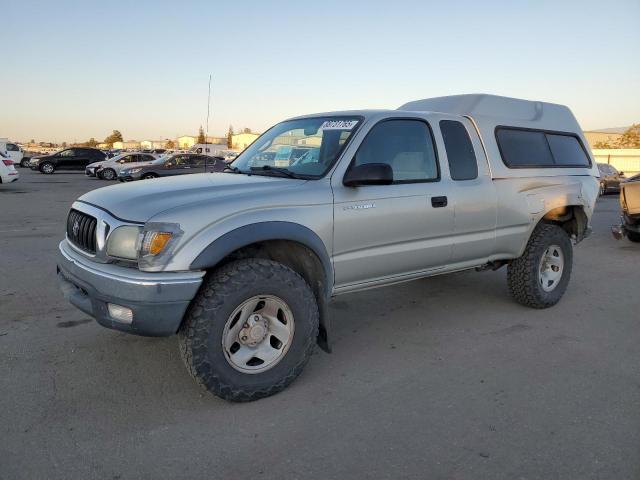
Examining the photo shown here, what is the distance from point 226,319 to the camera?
304 cm

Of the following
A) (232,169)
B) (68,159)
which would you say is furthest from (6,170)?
(232,169)

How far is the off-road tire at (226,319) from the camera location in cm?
299

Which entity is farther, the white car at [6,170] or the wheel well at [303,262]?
the white car at [6,170]

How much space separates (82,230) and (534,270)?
13.3 ft

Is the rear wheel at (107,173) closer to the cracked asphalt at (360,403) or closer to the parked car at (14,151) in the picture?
the parked car at (14,151)

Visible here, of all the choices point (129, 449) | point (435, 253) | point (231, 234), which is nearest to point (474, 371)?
point (435, 253)

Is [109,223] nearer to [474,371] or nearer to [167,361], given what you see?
[167,361]

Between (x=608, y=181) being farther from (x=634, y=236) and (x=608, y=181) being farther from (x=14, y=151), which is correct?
(x=14, y=151)

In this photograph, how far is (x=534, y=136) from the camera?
17.0 feet

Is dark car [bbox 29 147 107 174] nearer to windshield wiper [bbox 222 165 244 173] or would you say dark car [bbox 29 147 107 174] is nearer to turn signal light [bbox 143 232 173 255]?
windshield wiper [bbox 222 165 244 173]

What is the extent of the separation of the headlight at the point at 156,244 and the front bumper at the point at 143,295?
68mm

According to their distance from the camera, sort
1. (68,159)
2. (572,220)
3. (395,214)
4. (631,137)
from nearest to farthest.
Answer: (395,214)
(572,220)
(68,159)
(631,137)

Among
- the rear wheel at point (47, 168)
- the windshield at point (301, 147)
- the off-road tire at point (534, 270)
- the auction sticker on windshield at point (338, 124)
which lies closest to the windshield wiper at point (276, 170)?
the windshield at point (301, 147)

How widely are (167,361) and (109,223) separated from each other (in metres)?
1.22
